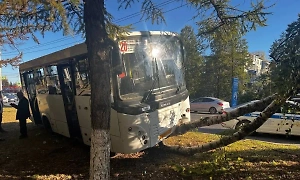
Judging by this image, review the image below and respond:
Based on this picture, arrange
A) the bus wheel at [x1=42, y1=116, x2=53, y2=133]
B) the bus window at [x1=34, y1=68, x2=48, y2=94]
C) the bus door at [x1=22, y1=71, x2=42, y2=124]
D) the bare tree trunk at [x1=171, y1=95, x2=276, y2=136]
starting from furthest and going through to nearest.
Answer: the bus door at [x1=22, y1=71, x2=42, y2=124] → the bus wheel at [x1=42, y1=116, x2=53, y2=133] → the bus window at [x1=34, y1=68, x2=48, y2=94] → the bare tree trunk at [x1=171, y1=95, x2=276, y2=136]

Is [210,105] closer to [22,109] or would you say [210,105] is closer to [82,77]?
[22,109]

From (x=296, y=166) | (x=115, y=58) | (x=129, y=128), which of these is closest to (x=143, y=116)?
(x=129, y=128)

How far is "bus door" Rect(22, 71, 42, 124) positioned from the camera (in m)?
9.85

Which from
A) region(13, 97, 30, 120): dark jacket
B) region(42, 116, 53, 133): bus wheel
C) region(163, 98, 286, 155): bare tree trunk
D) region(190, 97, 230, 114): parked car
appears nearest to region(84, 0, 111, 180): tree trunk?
region(163, 98, 286, 155): bare tree trunk

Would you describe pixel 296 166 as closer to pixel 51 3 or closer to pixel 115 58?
pixel 115 58

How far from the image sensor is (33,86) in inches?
390

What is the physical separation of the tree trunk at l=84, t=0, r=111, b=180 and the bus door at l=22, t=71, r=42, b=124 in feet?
21.9

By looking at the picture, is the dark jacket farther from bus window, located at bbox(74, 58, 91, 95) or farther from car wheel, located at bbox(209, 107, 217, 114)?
car wheel, located at bbox(209, 107, 217, 114)

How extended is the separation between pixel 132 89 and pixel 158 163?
194 centimetres

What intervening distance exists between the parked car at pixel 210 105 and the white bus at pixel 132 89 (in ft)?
50.8

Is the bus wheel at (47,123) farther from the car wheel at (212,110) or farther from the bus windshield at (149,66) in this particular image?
the car wheel at (212,110)

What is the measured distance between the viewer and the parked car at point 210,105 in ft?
71.5

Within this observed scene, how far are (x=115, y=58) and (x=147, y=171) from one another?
103 inches

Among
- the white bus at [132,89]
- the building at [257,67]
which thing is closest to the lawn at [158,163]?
the white bus at [132,89]
